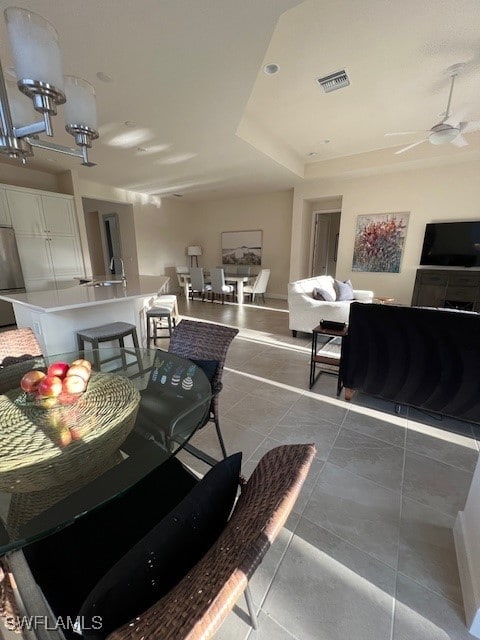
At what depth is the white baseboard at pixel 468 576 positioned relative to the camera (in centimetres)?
94

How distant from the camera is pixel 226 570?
433mm

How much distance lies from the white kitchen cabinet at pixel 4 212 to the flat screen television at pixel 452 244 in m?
7.48

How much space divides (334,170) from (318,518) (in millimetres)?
5999

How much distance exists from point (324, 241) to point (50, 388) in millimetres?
7254

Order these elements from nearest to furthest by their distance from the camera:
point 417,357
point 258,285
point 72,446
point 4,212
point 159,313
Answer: point 72,446 → point 417,357 → point 159,313 → point 4,212 → point 258,285

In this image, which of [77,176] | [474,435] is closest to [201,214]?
[77,176]

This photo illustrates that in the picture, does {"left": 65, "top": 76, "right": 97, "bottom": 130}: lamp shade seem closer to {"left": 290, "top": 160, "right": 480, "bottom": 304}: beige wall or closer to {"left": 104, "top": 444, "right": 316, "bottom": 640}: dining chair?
{"left": 104, "top": 444, "right": 316, "bottom": 640}: dining chair

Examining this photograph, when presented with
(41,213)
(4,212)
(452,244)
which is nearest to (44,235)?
(41,213)

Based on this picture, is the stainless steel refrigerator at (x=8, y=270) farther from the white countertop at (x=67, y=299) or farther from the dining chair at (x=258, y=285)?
the dining chair at (x=258, y=285)

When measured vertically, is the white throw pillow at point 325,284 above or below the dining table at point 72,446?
above

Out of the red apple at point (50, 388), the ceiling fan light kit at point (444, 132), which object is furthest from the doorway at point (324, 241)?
the red apple at point (50, 388)

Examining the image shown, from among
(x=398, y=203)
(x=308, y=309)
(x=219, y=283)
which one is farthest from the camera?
(x=219, y=283)

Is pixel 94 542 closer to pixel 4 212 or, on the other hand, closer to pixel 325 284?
pixel 325 284

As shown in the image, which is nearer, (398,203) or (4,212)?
(4,212)
